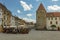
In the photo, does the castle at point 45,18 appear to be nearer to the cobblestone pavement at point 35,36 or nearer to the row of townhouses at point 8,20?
the cobblestone pavement at point 35,36

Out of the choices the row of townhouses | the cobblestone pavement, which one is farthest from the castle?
the row of townhouses

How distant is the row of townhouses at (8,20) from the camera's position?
884cm

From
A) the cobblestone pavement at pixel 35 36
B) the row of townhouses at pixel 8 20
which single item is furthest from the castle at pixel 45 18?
the row of townhouses at pixel 8 20

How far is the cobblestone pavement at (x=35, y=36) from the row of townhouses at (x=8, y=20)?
0.97ft

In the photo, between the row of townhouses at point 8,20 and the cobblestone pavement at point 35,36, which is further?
the row of townhouses at point 8,20

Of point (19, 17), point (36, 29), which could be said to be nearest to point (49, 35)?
point (36, 29)

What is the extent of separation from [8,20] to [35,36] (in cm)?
96

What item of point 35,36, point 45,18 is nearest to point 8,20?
point 35,36

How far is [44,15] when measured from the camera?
8.98 m

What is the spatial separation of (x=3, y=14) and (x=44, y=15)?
128 centimetres

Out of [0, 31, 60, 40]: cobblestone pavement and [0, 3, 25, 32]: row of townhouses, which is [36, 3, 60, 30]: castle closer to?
[0, 31, 60, 40]: cobblestone pavement

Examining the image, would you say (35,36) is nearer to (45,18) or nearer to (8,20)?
(45,18)

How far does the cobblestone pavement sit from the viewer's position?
8.66m

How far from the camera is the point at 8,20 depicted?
8867 millimetres
